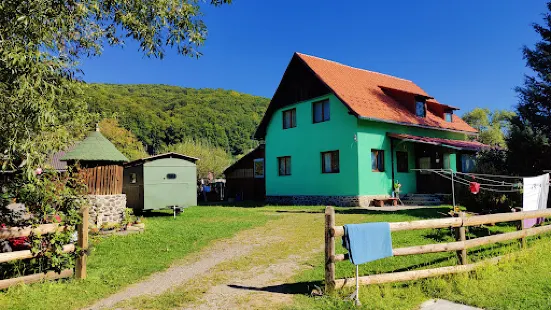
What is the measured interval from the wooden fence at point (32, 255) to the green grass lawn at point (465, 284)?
3.86 meters

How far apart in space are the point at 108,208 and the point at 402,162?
1533cm

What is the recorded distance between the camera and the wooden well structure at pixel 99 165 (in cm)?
1338

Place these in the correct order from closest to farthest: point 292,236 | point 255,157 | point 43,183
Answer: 1. point 43,183
2. point 292,236
3. point 255,157

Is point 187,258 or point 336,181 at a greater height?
point 336,181

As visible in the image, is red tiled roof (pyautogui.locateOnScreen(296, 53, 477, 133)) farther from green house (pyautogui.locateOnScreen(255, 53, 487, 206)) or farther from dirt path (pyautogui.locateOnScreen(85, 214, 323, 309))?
dirt path (pyautogui.locateOnScreen(85, 214, 323, 309))

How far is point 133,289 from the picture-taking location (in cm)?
671

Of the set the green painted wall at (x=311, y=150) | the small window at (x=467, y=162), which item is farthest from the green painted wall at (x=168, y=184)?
the small window at (x=467, y=162)

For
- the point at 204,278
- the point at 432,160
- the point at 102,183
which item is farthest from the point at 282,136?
the point at 204,278

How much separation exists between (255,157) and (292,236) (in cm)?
1753

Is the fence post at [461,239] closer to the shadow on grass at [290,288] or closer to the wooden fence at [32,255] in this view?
the shadow on grass at [290,288]

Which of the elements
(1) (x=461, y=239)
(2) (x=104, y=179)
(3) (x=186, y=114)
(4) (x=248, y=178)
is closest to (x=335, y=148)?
(4) (x=248, y=178)

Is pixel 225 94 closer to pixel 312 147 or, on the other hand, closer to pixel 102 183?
pixel 312 147

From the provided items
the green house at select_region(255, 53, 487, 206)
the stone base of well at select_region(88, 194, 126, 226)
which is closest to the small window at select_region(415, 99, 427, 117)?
the green house at select_region(255, 53, 487, 206)

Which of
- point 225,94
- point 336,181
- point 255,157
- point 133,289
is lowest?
point 133,289
